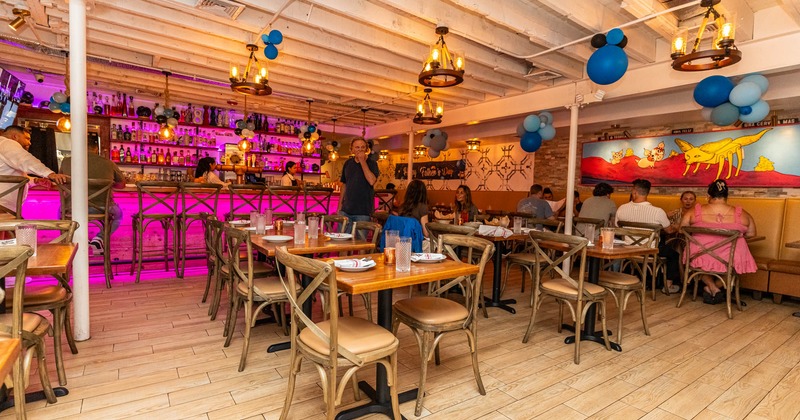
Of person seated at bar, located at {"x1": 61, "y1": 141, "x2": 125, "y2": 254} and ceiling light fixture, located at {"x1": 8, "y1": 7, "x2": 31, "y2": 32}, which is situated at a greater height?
ceiling light fixture, located at {"x1": 8, "y1": 7, "x2": 31, "y2": 32}

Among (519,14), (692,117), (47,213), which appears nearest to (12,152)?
(47,213)

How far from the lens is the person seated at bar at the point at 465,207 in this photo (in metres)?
5.58

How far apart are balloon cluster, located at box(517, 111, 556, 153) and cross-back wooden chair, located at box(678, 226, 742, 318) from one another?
262 cm

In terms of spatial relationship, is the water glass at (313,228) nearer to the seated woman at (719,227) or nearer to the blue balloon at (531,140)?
the seated woman at (719,227)

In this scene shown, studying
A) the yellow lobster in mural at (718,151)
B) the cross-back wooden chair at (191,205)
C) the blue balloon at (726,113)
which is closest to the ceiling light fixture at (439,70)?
the cross-back wooden chair at (191,205)

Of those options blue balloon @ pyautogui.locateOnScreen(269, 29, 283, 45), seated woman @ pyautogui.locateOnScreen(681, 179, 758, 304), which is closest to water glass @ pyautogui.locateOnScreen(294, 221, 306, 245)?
blue balloon @ pyautogui.locateOnScreen(269, 29, 283, 45)

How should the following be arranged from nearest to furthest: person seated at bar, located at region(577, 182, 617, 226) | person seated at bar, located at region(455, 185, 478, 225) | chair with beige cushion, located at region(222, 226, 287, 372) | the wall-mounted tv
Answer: chair with beige cushion, located at region(222, 226, 287, 372)
person seated at bar, located at region(455, 185, 478, 225)
person seated at bar, located at region(577, 182, 617, 226)
the wall-mounted tv

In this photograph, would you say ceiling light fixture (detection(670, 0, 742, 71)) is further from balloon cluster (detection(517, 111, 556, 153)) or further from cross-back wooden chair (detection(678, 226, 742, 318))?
balloon cluster (detection(517, 111, 556, 153))

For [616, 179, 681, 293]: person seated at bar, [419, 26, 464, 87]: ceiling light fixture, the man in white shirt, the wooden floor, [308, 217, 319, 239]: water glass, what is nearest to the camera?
the wooden floor

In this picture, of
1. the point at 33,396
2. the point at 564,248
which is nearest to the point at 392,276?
the point at 564,248

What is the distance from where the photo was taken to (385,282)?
195 centimetres

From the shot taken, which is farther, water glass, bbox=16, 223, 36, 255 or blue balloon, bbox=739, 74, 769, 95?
blue balloon, bbox=739, 74, 769, 95

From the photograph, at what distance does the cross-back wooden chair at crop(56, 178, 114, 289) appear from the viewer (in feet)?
13.8

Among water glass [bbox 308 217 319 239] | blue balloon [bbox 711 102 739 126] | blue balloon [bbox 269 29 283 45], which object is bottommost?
water glass [bbox 308 217 319 239]
